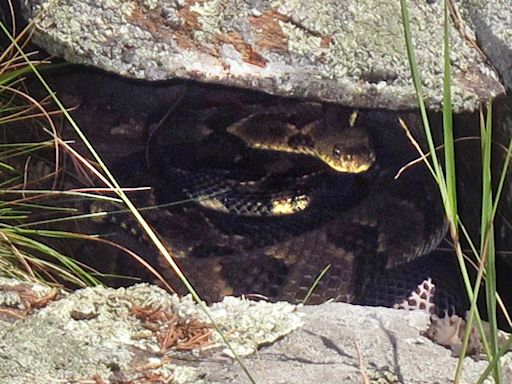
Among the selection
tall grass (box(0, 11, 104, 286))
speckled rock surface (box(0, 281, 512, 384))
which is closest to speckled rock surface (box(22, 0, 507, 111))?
tall grass (box(0, 11, 104, 286))

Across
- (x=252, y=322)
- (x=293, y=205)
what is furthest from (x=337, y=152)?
(x=252, y=322)

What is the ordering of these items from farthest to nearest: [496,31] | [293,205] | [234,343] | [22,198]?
[293,205] → [22,198] → [496,31] → [234,343]

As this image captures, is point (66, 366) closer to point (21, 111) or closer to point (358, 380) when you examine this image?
point (358, 380)

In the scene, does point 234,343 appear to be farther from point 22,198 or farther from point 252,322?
point 22,198

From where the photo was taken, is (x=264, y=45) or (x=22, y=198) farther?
A: (x=22, y=198)

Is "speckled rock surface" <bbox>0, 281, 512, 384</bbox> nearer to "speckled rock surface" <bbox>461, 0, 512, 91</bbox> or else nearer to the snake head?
"speckled rock surface" <bbox>461, 0, 512, 91</bbox>

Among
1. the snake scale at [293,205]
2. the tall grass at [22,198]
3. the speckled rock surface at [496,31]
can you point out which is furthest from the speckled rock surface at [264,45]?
the snake scale at [293,205]

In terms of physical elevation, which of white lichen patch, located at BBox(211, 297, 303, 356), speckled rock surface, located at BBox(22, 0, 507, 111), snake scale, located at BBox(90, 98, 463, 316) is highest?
speckled rock surface, located at BBox(22, 0, 507, 111)
